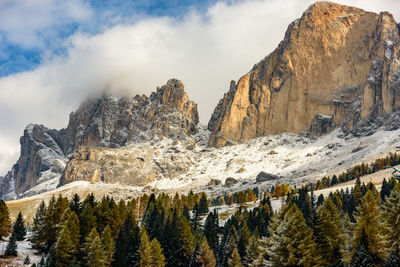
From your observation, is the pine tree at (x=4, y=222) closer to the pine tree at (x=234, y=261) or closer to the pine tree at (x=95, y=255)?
the pine tree at (x=95, y=255)

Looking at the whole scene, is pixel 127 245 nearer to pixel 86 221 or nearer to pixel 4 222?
Result: pixel 86 221

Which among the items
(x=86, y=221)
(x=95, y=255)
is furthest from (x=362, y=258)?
(x=86, y=221)

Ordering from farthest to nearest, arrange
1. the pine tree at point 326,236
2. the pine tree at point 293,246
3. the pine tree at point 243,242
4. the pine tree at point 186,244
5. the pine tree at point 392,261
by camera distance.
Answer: the pine tree at point 243,242 → the pine tree at point 186,244 → the pine tree at point 326,236 → the pine tree at point 392,261 → the pine tree at point 293,246

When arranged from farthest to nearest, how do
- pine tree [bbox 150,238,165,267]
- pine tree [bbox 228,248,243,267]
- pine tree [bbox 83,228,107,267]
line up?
1. pine tree [bbox 228,248,243,267]
2. pine tree [bbox 150,238,165,267]
3. pine tree [bbox 83,228,107,267]

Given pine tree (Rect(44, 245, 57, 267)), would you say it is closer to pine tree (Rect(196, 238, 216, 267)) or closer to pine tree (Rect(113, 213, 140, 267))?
pine tree (Rect(113, 213, 140, 267))

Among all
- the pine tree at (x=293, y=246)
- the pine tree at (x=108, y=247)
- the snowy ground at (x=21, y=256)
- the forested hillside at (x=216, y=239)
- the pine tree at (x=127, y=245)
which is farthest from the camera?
the pine tree at (x=127, y=245)

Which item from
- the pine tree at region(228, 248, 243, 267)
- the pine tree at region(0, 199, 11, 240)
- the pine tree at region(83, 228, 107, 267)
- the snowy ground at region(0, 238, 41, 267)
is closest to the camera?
the pine tree at region(83, 228, 107, 267)

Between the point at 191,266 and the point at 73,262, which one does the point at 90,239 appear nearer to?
the point at 73,262

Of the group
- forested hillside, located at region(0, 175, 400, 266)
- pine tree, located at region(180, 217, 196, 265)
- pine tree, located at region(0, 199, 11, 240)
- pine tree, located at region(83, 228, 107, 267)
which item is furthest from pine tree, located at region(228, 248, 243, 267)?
pine tree, located at region(0, 199, 11, 240)

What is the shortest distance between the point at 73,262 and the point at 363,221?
4333 cm

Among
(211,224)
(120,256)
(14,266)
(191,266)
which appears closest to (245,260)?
(191,266)

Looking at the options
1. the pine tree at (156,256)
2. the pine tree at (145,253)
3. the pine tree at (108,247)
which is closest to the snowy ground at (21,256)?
the pine tree at (108,247)

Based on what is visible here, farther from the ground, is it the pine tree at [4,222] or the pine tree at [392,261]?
the pine tree at [4,222]

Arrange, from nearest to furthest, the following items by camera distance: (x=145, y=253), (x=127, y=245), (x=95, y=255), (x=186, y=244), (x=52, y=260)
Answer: (x=95, y=255), (x=52, y=260), (x=145, y=253), (x=127, y=245), (x=186, y=244)
